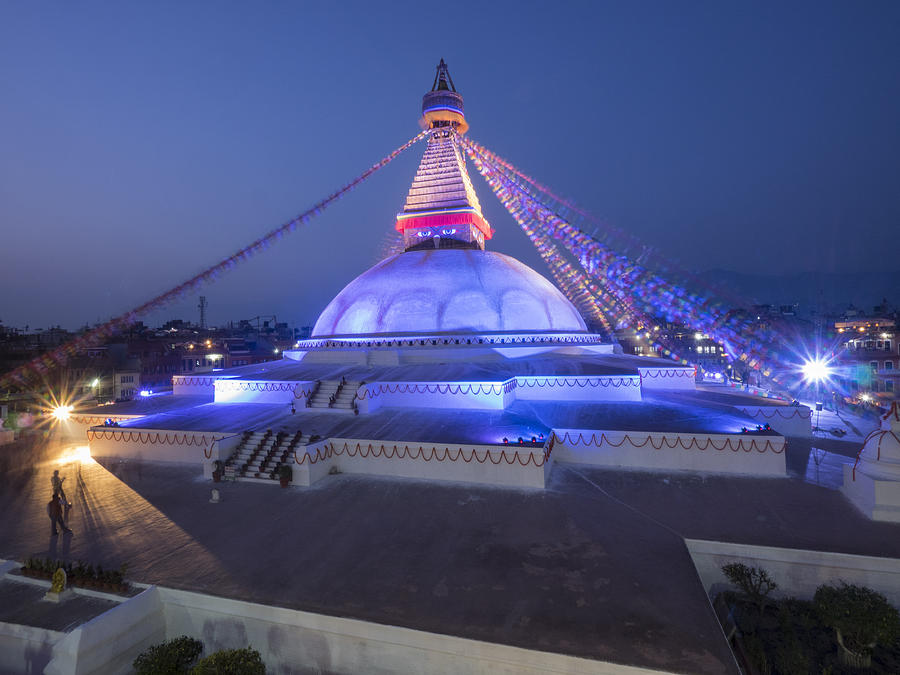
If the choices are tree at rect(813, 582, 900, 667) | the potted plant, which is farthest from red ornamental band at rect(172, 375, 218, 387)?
tree at rect(813, 582, 900, 667)

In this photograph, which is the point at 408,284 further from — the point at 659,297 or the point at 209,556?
the point at 209,556

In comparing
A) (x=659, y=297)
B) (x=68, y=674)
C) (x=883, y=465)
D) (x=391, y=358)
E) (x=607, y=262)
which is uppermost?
(x=607, y=262)

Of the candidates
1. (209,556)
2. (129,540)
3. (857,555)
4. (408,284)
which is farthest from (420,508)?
(408,284)

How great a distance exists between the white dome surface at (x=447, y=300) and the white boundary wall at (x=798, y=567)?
1058 centimetres

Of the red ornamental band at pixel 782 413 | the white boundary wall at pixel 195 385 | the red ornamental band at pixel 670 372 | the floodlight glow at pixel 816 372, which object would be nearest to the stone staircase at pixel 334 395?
the white boundary wall at pixel 195 385

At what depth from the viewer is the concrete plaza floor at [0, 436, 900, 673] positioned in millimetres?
4371

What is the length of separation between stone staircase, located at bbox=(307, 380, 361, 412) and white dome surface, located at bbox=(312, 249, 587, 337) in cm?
400

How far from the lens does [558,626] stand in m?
4.26

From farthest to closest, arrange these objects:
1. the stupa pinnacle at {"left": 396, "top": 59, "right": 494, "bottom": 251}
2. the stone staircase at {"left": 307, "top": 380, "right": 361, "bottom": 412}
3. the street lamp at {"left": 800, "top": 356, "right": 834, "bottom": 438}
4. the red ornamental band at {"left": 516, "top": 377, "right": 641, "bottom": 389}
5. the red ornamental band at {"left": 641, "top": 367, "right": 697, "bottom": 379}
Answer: the street lamp at {"left": 800, "top": 356, "right": 834, "bottom": 438} → the stupa pinnacle at {"left": 396, "top": 59, "right": 494, "bottom": 251} → the red ornamental band at {"left": 641, "top": 367, "right": 697, "bottom": 379} → the red ornamental band at {"left": 516, "top": 377, "right": 641, "bottom": 389} → the stone staircase at {"left": 307, "top": 380, "right": 361, "bottom": 412}

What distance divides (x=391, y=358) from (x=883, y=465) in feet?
39.3

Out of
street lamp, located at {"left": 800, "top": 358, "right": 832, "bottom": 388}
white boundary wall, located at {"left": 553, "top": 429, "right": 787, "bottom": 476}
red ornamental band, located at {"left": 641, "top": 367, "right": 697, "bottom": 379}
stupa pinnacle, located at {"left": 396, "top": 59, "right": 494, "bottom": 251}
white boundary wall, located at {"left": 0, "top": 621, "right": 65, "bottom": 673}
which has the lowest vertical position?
white boundary wall, located at {"left": 0, "top": 621, "right": 65, "bottom": 673}

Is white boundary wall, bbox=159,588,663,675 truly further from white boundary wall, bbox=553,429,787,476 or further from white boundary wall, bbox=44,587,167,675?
white boundary wall, bbox=553,429,787,476

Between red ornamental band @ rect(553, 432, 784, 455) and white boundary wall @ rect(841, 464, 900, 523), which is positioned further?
red ornamental band @ rect(553, 432, 784, 455)

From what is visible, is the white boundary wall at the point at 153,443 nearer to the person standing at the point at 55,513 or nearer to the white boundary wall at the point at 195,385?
the person standing at the point at 55,513
